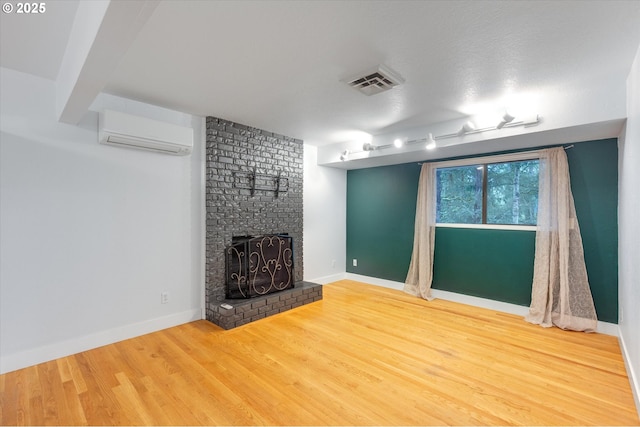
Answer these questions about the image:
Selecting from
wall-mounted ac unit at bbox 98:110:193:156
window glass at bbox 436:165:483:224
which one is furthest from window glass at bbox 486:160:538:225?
wall-mounted ac unit at bbox 98:110:193:156

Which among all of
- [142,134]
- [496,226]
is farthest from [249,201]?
[496,226]

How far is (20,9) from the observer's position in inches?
66.3

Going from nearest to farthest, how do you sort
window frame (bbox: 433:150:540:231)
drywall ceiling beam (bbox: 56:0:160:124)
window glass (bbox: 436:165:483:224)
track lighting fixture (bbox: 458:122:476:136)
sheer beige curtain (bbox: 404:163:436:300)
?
drywall ceiling beam (bbox: 56:0:160:124) → track lighting fixture (bbox: 458:122:476:136) → window frame (bbox: 433:150:540:231) → window glass (bbox: 436:165:483:224) → sheer beige curtain (bbox: 404:163:436:300)

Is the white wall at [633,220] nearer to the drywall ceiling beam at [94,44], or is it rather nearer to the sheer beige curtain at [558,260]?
the sheer beige curtain at [558,260]

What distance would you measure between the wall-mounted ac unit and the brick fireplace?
437 mm

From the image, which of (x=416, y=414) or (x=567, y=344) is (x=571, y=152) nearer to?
(x=567, y=344)

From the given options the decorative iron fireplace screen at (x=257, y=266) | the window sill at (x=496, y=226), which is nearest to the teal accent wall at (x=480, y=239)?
A: the window sill at (x=496, y=226)

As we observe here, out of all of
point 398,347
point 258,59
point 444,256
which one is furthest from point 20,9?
point 444,256

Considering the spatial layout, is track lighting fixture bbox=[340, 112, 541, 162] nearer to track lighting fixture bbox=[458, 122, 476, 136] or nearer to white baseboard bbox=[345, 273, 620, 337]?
track lighting fixture bbox=[458, 122, 476, 136]

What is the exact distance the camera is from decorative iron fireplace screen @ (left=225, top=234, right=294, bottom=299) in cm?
365

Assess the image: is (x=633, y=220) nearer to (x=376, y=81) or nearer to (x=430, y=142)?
(x=430, y=142)

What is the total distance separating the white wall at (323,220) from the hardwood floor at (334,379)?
1.75 metres

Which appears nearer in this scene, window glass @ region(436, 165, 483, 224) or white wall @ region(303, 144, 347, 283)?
window glass @ region(436, 165, 483, 224)

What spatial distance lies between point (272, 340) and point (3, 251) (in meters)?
2.33
